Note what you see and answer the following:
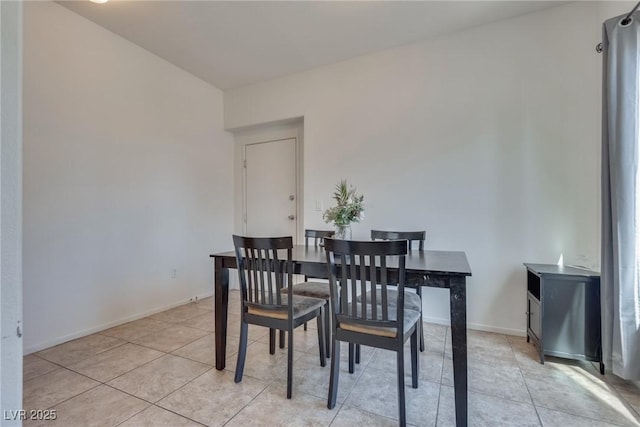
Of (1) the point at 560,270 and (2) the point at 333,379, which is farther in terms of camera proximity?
(1) the point at 560,270

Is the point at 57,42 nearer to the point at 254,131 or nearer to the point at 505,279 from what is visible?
the point at 254,131

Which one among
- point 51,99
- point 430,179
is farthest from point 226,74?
point 430,179

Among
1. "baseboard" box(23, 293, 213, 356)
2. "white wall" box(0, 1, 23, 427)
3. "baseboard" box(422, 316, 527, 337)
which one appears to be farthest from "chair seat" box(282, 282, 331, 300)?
"baseboard" box(23, 293, 213, 356)

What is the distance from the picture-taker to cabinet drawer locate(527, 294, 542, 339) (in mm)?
2145

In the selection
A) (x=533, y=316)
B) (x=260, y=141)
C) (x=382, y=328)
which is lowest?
(x=533, y=316)

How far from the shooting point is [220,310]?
6.51 feet

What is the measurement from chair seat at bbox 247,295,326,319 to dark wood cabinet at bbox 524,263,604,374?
1.57 meters

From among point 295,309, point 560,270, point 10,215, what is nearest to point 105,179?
point 295,309

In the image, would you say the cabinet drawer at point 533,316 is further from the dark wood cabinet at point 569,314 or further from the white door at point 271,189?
the white door at point 271,189

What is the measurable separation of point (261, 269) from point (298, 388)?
75 centimetres

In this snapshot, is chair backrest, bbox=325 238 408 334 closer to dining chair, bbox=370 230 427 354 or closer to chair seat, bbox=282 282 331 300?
dining chair, bbox=370 230 427 354

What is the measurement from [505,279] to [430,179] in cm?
110

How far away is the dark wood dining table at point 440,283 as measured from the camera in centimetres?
140

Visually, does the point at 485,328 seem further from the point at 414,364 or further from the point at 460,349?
the point at 460,349
